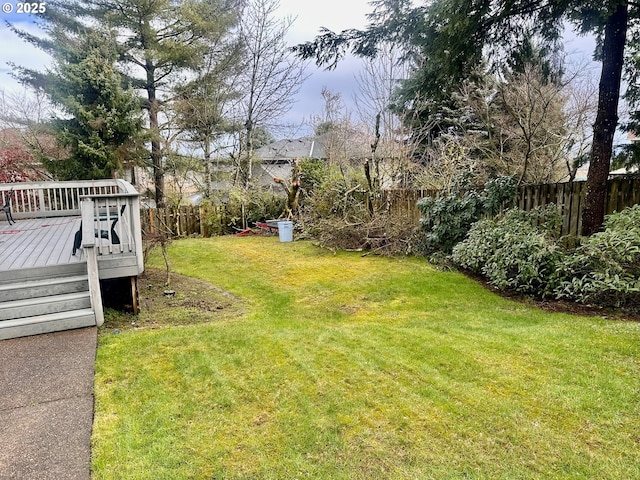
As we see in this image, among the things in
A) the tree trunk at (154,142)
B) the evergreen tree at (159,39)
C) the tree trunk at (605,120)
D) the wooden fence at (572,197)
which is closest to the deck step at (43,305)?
the tree trunk at (605,120)

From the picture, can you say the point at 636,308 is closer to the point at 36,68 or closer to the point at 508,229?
the point at 508,229

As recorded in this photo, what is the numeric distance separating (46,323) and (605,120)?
753cm

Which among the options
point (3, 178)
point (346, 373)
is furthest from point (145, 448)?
point (3, 178)

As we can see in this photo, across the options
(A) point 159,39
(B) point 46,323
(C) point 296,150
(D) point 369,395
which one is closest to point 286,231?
(B) point 46,323

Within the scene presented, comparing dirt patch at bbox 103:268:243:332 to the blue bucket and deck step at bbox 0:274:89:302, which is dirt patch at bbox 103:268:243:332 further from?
the blue bucket

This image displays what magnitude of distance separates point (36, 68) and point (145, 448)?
1378 cm

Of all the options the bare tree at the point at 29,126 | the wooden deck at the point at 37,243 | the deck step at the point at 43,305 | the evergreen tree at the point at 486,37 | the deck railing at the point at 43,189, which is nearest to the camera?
the deck step at the point at 43,305

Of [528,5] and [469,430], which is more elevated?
[528,5]

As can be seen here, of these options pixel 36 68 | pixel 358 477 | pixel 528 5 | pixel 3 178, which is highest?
pixel 36 68

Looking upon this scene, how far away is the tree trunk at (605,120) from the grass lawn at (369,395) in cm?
215

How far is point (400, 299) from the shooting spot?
207 inches

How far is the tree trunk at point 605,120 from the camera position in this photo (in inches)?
200

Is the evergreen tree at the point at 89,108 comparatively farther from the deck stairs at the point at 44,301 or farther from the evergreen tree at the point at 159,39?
the deck stairs at the point at 44,301

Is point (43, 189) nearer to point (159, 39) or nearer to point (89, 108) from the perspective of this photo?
point (89, 108)
